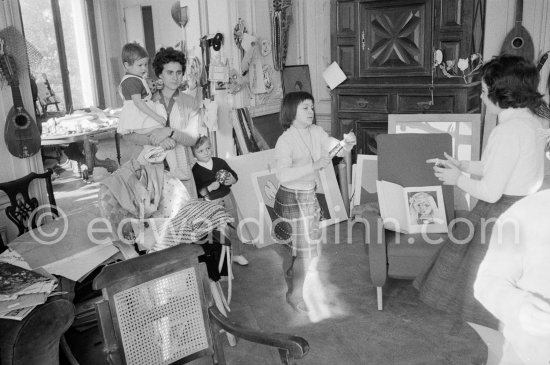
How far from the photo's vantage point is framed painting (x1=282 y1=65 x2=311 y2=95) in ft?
18.2

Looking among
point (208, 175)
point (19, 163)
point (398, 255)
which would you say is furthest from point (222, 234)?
point (19, 163)

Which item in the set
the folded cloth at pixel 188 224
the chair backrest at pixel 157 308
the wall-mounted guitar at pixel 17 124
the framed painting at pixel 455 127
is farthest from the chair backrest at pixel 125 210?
the framed painting at pixel 455 127

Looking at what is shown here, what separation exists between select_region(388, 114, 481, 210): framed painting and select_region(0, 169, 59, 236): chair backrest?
2994 millimetres

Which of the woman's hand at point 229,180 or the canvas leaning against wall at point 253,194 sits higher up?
the woman's hand at point 229,180

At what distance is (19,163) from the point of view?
10.7 ft

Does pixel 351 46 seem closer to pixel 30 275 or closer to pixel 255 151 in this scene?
pixel 255 151

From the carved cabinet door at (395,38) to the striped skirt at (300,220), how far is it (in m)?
2.21

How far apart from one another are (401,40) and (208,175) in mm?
2407

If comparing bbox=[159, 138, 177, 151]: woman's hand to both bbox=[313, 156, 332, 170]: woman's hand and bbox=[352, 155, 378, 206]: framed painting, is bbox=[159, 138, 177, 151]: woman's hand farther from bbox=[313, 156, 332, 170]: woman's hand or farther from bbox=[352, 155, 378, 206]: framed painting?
bbox=[352, 155, 378, 206]: framed painting

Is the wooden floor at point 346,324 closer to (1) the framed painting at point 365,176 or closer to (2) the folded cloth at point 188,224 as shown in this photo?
(1) the framed painting at point 365,176

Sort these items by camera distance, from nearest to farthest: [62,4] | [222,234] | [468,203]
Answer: [222,234]
[468,203]
[62,4]

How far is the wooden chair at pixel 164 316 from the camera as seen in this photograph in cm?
168

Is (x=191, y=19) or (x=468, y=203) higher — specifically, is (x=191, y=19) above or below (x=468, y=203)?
above

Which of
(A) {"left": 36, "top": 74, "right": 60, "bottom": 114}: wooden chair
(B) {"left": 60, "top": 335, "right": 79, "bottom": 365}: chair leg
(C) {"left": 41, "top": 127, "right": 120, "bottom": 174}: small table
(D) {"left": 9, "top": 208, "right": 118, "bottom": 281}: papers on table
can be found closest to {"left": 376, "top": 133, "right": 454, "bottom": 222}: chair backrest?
(D) {"left": 9, "top": 208, "right": 118, "bottom": 281}: papers on table
